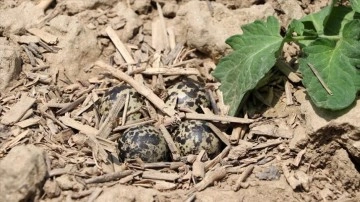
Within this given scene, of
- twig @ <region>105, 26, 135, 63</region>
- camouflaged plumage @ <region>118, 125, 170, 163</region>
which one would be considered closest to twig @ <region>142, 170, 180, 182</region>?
camouflaged plumage @ <region>118, 125, 170, 163</region>

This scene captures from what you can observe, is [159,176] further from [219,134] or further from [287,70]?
[287,70]

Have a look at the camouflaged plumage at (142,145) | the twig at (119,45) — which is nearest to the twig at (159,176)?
the camouflaged plumage at (142,145)

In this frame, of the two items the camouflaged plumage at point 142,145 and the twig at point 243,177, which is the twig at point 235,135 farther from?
the camouflaged plumage at point 142,145

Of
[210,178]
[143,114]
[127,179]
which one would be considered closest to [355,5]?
[210,178]

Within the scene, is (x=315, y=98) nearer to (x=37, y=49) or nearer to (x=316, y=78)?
(x=316, y=78)

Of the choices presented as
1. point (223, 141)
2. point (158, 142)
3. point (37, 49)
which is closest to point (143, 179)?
point (158, 142)
